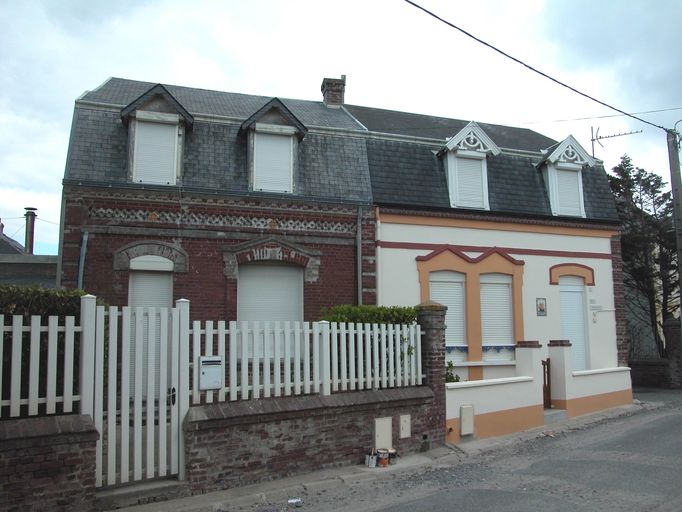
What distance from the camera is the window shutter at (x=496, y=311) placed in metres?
14.4

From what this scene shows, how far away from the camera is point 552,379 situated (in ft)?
41.3

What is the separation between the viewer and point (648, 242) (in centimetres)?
1972

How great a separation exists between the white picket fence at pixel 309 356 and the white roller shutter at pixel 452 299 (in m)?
4.71

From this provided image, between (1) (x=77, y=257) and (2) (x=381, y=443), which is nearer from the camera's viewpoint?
(2) (x=381, y=443)

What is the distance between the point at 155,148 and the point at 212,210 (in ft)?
5.75

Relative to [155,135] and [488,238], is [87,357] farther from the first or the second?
[488,238]

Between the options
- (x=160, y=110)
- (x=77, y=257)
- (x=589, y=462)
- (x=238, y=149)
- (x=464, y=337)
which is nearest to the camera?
(x=589, y=462)

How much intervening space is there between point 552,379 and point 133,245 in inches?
363

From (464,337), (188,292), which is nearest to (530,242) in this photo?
(464,337)

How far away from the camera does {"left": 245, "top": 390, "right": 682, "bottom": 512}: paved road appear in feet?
20.9

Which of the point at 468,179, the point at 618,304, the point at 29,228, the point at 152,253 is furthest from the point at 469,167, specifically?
the point at 29,228

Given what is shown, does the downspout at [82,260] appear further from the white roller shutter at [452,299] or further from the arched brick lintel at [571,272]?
the arched brick lintel at [571,272]

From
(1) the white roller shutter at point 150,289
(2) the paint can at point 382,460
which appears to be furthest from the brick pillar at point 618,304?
(1) the white roller shutter at point 150,289

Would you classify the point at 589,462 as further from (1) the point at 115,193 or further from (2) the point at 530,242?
(1) the point at 115,193
